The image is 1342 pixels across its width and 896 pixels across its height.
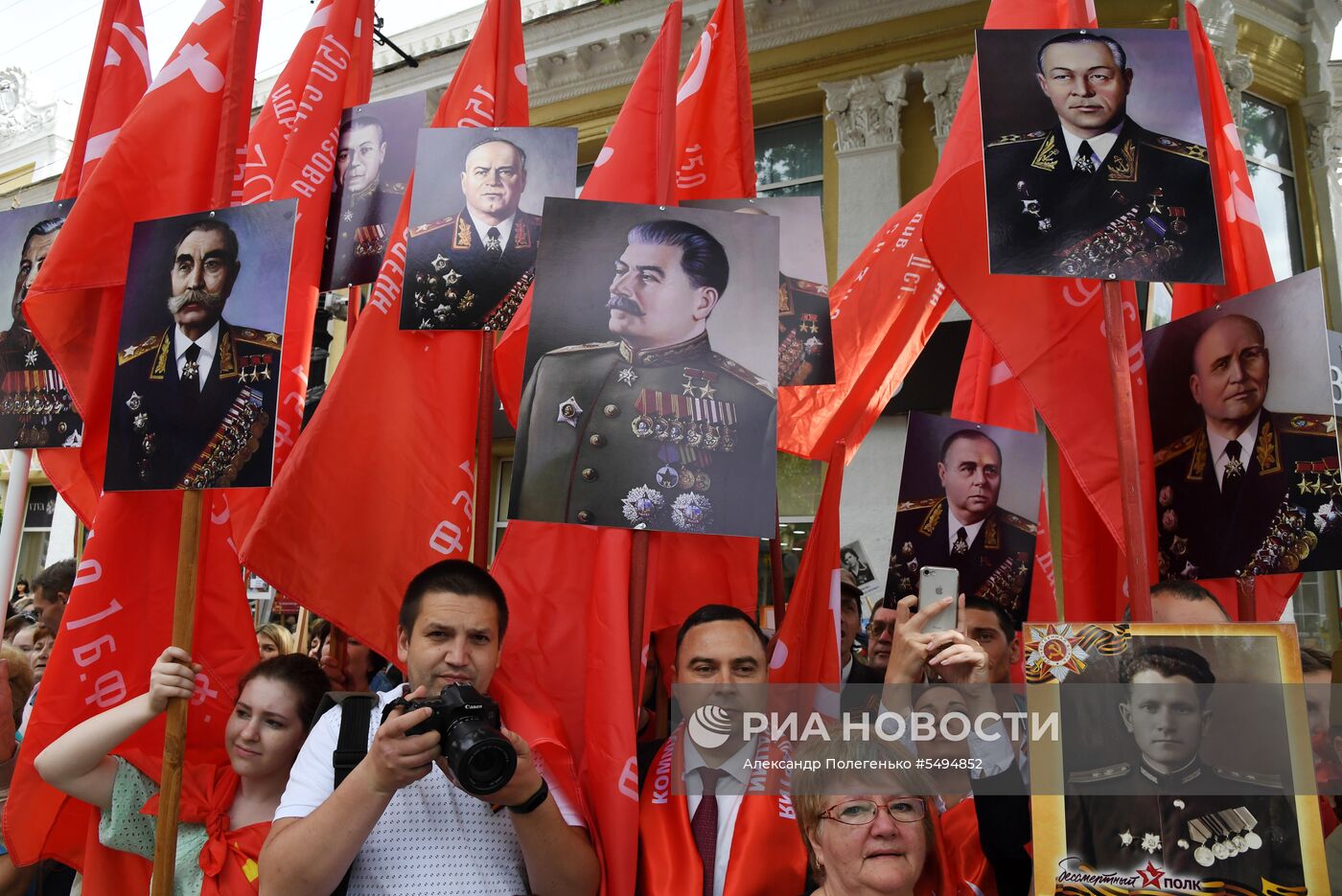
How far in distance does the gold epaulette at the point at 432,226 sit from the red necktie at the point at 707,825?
1819 millimetres

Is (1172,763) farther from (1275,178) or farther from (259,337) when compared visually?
(1275,178)

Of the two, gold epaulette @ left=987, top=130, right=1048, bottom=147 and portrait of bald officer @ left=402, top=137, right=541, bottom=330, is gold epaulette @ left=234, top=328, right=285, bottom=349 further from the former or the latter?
gold epaulette @ left=987, top=130, right=1048, bottom=147

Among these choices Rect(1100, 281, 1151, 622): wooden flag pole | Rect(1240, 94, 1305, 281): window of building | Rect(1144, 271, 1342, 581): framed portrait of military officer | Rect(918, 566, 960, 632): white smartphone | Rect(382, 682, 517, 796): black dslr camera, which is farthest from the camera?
Rect(1240, 94, 1305, 281): window of building

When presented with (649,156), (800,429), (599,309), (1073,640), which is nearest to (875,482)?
(800,429)

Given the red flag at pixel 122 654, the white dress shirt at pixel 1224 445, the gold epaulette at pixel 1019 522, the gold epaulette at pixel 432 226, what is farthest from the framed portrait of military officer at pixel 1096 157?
the red flag at pixel 122 654

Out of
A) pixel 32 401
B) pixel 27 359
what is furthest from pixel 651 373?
pixel 27 359

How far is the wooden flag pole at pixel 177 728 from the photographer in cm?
220

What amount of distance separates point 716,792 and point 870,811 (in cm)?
50

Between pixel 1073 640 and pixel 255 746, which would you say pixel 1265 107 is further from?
pixel 255 746

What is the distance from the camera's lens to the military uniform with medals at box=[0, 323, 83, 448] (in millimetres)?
3096

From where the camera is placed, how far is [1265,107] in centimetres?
811

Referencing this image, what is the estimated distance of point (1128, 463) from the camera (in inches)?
86.7

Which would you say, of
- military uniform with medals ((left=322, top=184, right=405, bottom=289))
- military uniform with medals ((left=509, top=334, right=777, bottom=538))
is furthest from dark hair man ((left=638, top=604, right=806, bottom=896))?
military uniform with medals ((left=322, top=184, right=405, bottom=289))

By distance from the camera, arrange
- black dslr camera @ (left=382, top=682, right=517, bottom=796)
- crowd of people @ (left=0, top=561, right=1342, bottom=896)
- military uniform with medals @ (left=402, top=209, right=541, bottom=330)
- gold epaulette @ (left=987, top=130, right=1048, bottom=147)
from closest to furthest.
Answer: black dslr camera @ (left=382, top=682, right=517, bottom=796) → crowd of people @ (left=0, top=561, right=1342, bottom=896) → gold epaulette @ (left=987, top=130, right=1048, bottom=147) → military uniform with medals @ (left=402, top=209, right=541, bottom=330)
